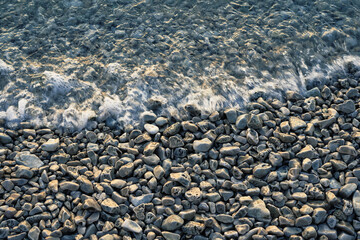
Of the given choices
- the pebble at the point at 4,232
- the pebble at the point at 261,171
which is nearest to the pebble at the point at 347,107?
the pebble at the point at 261,171

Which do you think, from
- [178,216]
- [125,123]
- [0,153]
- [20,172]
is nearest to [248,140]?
[178,216]

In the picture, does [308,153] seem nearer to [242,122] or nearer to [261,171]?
[261,171]

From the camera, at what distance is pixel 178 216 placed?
11.9 feet

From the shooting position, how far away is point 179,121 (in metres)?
4.58

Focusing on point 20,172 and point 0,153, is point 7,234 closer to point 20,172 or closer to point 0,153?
point 20,172

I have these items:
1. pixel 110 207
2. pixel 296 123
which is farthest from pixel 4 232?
pixel 296 123

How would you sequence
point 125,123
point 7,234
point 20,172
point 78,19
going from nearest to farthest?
point 7,234 → point 20,172 → point 125,123 → point 78,19

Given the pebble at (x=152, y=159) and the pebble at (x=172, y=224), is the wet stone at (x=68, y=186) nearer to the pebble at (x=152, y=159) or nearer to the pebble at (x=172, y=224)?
the pebble at (x=152, y=159)

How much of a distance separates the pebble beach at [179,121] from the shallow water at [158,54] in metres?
0.02

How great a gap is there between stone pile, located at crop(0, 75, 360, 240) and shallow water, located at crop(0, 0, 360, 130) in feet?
1.20

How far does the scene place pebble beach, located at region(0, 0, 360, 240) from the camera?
143 inches

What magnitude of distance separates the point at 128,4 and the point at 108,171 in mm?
3452

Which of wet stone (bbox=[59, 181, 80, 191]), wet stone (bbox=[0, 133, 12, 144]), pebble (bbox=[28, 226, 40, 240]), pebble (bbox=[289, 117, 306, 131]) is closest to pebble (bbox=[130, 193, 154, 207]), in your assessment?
wet stone (bbox=[59, 181, 80, 191])

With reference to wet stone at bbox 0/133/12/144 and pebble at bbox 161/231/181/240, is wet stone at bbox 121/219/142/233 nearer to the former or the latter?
pebble at bbox 161/231/181/240
